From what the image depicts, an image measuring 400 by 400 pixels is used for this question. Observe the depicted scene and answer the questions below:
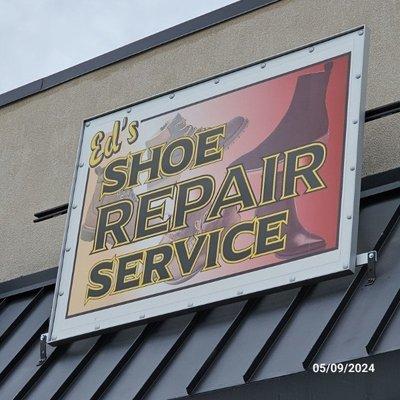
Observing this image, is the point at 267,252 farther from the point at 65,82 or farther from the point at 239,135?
the point at 65,82

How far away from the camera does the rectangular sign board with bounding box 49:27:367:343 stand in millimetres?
9242

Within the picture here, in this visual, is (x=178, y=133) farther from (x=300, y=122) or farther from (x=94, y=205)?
(x=300, y=122)

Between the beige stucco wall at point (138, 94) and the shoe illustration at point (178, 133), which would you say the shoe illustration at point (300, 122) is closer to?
the shoe illustration at point (178, 133)

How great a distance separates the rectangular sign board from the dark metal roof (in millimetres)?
140

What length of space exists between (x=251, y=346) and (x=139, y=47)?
4082 millimetres

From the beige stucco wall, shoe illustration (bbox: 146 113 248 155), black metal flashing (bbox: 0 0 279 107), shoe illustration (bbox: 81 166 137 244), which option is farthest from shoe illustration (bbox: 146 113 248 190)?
black metal flashing (bbox: 0 0 279 107)

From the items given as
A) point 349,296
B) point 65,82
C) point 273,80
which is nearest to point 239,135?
point 273,80

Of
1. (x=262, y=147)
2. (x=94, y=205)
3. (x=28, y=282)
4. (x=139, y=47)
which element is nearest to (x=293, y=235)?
(x=262, y=147)

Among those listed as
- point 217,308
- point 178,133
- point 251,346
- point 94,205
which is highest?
point 178,133
